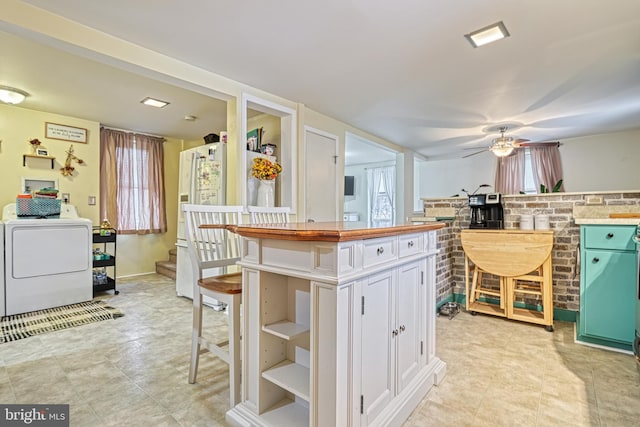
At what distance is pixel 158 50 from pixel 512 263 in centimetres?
339

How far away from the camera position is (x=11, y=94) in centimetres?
306

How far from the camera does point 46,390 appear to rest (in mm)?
1678

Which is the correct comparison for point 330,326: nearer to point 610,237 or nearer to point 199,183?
point 610,237

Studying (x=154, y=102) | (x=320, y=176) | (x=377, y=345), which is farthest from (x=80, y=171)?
(x=377, y=345)

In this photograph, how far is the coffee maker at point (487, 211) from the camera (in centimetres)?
301

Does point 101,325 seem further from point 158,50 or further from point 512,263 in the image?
A: point 512,263

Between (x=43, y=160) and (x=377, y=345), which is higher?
(x=43, y=160)

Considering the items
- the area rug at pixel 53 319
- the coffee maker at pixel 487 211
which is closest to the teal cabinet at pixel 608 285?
the coffee maker at pixel 487 211

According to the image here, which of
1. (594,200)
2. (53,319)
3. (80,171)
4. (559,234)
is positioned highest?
(80,171)

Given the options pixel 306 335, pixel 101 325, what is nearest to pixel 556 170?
pixel 306 335

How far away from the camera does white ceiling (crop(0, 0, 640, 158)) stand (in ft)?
6.04

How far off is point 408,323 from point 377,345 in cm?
34

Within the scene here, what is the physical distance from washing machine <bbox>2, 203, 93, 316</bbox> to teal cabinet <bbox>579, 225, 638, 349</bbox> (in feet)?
15.7

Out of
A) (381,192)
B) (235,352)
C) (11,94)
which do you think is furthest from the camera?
(381,192)
